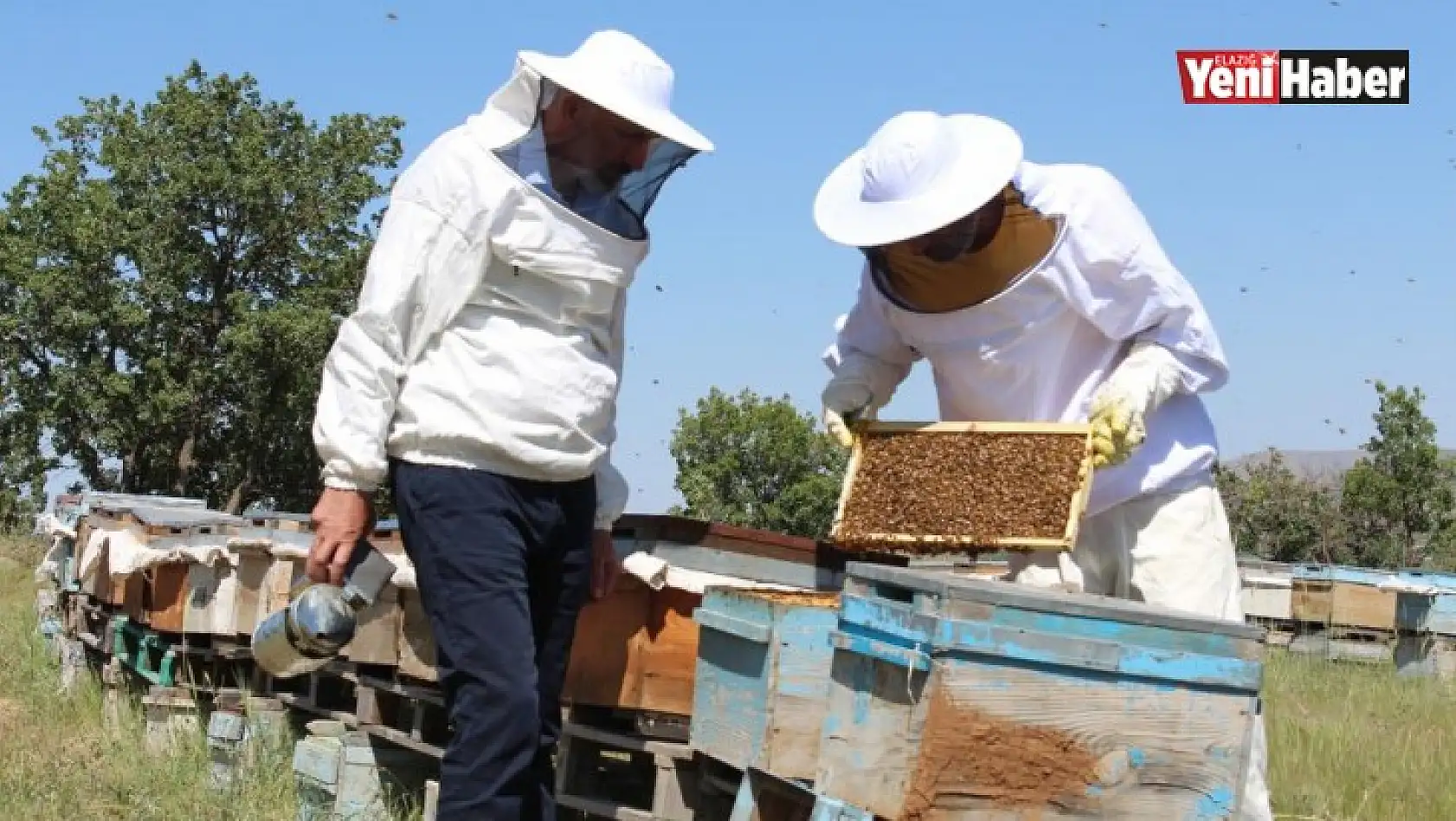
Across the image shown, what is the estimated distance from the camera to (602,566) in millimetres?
4273

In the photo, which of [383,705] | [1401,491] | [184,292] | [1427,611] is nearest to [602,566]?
[383,705]

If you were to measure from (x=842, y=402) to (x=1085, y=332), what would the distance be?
0.71 m

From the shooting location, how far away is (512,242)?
12.4 feet

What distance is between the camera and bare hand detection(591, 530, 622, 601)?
4246 mm

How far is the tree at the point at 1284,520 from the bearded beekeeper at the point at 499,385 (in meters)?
26.1

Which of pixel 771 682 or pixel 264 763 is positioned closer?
pixel 771 682

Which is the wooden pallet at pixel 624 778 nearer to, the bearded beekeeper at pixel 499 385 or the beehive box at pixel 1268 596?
the bearded beekeeper at pixel 499 385

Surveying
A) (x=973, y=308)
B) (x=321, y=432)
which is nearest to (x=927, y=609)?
(x=973, y=308)

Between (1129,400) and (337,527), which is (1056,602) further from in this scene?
(337,527)

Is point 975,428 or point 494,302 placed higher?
point 494,302

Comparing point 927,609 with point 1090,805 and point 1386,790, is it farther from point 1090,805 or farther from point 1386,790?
point 1386,790

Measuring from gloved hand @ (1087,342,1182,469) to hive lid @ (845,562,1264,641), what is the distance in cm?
57

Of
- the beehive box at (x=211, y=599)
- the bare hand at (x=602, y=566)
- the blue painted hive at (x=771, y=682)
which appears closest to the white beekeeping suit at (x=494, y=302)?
the bare hand at (x=602, y=566)

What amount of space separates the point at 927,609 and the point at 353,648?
2.72m
